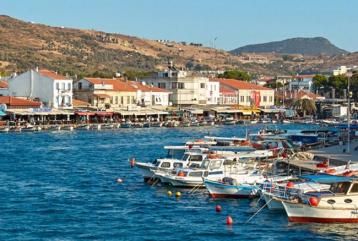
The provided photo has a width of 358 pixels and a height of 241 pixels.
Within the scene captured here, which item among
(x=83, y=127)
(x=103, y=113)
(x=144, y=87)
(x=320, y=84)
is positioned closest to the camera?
(x=83, y=127)

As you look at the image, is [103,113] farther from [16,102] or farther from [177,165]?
[177,165]

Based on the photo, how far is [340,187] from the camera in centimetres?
4000

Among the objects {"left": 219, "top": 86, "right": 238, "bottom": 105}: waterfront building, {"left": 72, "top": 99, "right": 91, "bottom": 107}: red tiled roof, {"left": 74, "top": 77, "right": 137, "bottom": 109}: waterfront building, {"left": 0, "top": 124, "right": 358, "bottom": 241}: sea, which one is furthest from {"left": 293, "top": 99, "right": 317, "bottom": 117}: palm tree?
{"left": 0, "top": 124, "right": 358, "bottom": 241}: sea

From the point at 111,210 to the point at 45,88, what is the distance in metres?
80.4

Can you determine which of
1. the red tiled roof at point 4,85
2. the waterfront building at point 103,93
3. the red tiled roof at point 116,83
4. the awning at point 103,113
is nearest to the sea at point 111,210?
the awning at point 103,113

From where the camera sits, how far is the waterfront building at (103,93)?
130m

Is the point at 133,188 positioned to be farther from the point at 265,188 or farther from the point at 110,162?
the point at 110,162

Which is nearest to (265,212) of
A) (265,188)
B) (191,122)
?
(265,188)

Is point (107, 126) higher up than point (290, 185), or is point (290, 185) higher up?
point (107, 126)

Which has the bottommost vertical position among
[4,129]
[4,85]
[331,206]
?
[331,206]

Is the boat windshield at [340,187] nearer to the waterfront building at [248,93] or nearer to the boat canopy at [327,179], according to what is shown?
the boat canopy at [327,179]

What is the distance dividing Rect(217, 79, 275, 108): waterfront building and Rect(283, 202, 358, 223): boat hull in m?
117

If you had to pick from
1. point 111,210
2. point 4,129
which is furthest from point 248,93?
point 111,210

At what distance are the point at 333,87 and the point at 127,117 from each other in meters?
69.1
